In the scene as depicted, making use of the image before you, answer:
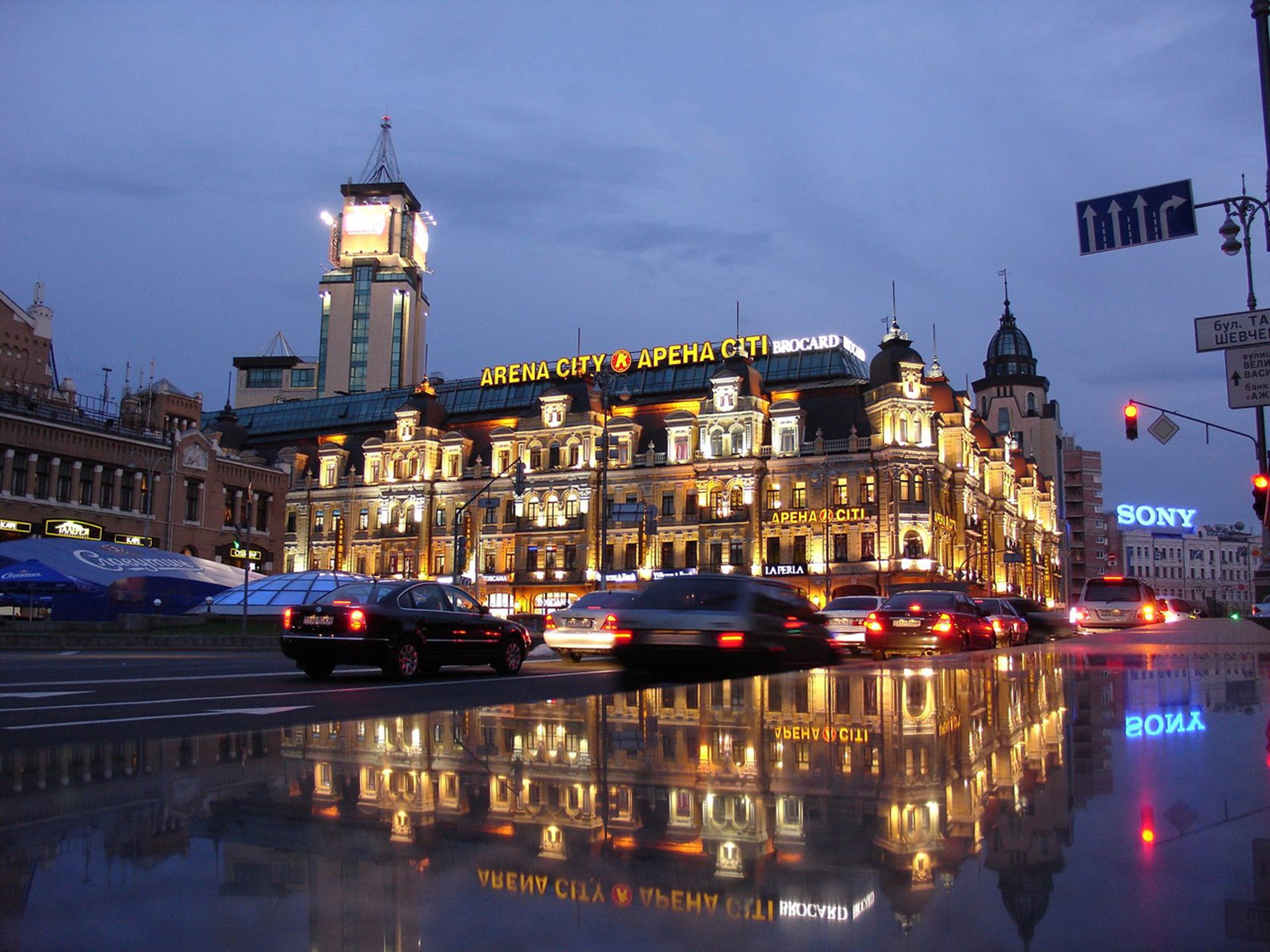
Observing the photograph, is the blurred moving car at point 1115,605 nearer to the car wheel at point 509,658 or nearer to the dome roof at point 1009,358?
the car wheel at point 509,658

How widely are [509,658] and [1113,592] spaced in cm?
2727

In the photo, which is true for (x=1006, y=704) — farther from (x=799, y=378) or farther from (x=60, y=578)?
(x=799, y=378)

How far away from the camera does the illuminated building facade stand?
65.5 m

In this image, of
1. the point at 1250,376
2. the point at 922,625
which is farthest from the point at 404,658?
the point at 1250,376

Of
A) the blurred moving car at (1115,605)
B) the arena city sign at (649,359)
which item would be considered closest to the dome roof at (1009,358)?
the arena city sign at (649,359)

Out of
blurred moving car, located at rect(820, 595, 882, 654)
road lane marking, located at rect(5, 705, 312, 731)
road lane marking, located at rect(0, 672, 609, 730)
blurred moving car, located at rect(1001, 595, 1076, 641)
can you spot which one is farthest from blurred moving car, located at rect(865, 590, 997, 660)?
road lane marking, located at rect(5, 705, 312, 731)

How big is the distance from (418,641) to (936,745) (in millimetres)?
10729

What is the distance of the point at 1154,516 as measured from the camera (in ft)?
472

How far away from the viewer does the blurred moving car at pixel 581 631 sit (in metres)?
23.0

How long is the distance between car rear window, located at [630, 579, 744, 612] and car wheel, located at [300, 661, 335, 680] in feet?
15.5

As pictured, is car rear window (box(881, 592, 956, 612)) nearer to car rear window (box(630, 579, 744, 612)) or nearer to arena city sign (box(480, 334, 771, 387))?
car rear window (box(630, 579, 744, 612))

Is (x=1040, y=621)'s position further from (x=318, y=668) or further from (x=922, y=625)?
(x=318, y=668)

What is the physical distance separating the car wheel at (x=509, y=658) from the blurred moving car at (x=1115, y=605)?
25.3 metres

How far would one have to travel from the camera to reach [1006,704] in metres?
9.15
